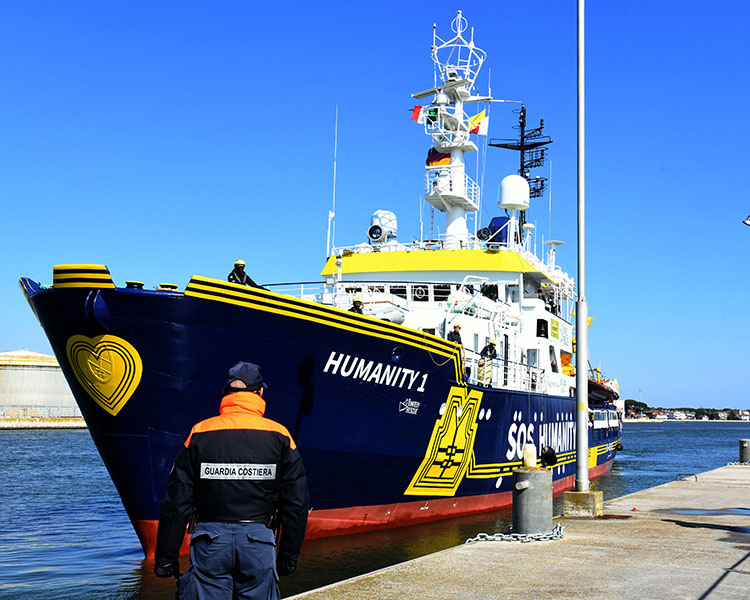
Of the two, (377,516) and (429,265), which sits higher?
(429,265)

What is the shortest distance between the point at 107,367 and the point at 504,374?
405 inches

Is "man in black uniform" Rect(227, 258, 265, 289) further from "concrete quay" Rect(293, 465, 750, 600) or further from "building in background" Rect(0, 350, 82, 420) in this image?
"building in background" Rect(0, 350, 82, 420)

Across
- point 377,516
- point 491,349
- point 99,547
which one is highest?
point 491,349

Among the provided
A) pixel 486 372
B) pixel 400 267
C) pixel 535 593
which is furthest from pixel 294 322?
pixel 400 267

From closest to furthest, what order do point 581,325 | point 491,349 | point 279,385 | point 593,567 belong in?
point 593,567
point 279,385
point 581,325
point 491,349

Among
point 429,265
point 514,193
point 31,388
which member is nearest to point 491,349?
point 429,265

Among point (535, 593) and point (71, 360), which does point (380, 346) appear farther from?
point (535, 593)

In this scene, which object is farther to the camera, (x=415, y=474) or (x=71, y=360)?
(x=415, y=474)

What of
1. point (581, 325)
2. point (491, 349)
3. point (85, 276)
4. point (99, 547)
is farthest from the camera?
point (491, 349)

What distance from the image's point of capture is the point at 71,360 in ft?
33.9

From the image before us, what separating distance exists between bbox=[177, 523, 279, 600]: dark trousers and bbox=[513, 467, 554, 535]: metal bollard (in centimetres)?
632

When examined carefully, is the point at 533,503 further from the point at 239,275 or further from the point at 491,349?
the point at 491,349

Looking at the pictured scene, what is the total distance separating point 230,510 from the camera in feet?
13.3

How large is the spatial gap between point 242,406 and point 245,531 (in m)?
0.67
